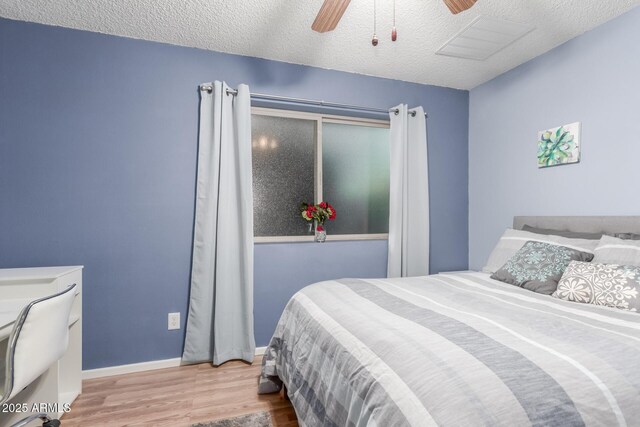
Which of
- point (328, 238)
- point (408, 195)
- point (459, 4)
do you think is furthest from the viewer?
point (408, 195)

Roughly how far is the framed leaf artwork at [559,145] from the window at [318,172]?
53.5 inches

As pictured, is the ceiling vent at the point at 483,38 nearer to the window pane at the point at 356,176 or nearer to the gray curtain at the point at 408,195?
the gray curtain at the point at 408,195

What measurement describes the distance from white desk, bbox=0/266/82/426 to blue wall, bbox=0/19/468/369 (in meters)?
0.25

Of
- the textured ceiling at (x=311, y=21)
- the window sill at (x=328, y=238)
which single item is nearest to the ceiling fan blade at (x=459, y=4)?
the textured ceiling at (x=311, y=21)

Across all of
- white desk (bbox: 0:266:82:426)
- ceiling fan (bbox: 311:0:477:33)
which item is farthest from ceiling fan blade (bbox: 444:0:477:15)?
white desk (bbox: 0:266:82:426)

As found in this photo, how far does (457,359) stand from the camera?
1.01m

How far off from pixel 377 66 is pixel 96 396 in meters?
3.28

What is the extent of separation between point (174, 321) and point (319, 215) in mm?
1458

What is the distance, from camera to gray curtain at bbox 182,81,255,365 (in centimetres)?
262

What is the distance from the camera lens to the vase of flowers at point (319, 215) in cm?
302

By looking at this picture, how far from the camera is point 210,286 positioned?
2.64 m

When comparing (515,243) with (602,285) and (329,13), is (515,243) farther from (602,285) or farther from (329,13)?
(329,13)

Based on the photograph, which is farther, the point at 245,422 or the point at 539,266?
the point at 539,266

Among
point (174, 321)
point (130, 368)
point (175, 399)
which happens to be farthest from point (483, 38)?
point (130, 368)
